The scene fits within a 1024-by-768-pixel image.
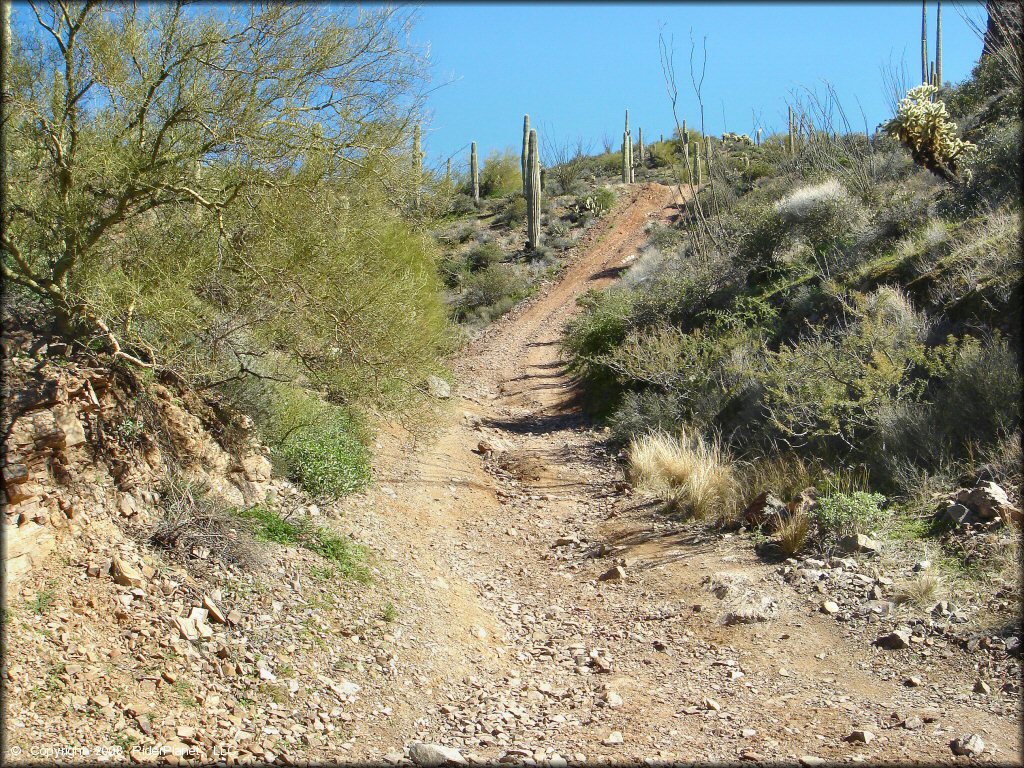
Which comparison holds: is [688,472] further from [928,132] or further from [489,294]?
[489,294]

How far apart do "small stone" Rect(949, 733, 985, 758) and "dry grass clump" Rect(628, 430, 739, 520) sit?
Result: 3855 mm

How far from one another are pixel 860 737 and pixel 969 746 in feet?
1.70

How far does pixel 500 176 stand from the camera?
38.5 meters

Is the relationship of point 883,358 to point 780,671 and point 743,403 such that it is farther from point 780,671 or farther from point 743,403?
point 780,671

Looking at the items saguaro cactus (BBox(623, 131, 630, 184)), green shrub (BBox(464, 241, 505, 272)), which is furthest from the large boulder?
saguaro cactus (BBox(623, 131, 630, 184))

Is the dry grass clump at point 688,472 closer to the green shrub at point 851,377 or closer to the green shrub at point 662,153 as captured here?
the green shrub at point 851,377

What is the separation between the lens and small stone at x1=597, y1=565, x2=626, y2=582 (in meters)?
7.14

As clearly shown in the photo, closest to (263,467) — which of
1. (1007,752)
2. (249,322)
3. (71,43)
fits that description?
(249,322)

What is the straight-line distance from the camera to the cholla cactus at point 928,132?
11078 millimetres

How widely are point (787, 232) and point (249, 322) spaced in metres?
9.98

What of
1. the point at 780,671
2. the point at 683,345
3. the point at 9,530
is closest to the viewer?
the point at 9,530

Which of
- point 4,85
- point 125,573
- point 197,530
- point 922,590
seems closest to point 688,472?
point 922,590

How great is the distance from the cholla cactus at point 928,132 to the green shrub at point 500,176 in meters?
27.5

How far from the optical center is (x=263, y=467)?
23.1 feet
